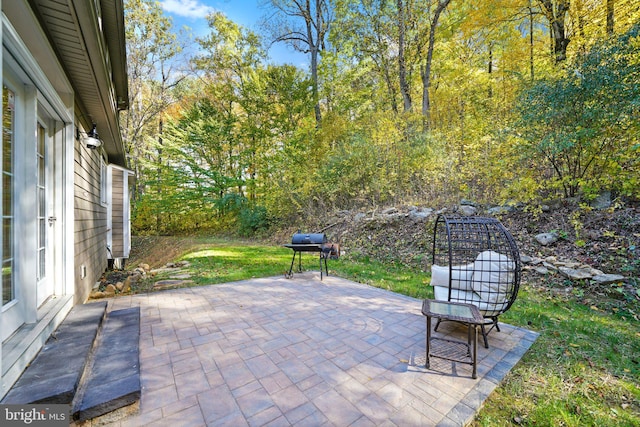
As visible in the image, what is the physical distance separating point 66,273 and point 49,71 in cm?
201

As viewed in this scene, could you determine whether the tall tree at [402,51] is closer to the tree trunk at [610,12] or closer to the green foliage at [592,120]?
the green foliage at [592,120]

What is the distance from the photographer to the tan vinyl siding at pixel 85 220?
3.42 m

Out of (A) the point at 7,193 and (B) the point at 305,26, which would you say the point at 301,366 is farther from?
(B) the point at 305,26

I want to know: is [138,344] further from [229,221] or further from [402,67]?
[229,221]

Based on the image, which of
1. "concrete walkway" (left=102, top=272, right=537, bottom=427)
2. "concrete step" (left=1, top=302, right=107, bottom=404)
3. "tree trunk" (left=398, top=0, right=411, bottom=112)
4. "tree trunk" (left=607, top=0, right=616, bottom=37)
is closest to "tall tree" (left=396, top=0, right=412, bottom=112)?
"tree trunk" (left=398, top=0, right=411, bottom=112)

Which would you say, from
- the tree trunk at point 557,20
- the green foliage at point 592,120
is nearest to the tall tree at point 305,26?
the tree trunk at point 557,20

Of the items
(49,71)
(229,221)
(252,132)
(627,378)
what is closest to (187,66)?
(252,132)

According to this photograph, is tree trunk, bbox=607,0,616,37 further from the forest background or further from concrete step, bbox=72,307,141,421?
concrete step, bbox=72,307,141,421

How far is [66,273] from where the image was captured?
2.98 m

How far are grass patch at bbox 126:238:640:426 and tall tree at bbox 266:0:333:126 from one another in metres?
10.6

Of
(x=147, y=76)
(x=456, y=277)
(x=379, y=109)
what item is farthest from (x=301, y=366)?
(x=147, y=76)

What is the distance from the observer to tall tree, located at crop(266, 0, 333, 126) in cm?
1282

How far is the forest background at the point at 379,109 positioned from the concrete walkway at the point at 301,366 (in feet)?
13.3

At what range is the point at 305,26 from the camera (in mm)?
13242
